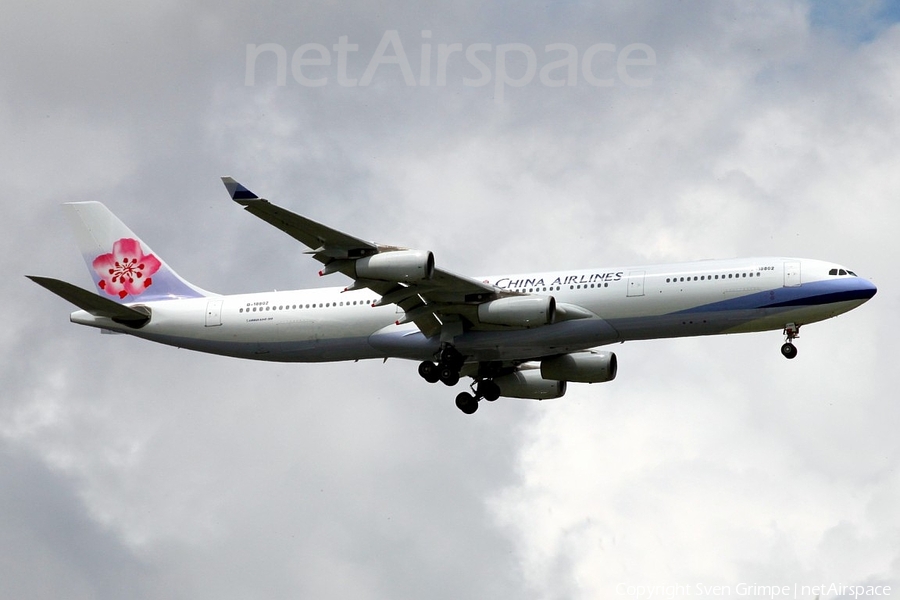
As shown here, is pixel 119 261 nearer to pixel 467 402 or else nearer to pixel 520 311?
pixel 467 402

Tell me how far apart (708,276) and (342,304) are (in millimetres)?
14416

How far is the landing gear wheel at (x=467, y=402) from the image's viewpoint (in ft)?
190

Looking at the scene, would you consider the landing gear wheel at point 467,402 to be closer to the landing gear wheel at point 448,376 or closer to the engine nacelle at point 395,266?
the landing gear wheel at point 448,376

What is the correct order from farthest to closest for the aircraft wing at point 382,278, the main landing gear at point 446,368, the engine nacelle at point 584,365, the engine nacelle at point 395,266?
the engine nacelle at point 584,365 < the main landing gear at point 446,368 < the engine nacelle at point 395,266 < the aircraft wing at point 382,278

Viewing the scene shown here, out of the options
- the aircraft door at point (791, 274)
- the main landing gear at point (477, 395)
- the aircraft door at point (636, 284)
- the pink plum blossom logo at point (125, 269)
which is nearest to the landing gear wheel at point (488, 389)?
the main landing gear at point (477, 395)

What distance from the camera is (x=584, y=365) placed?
55.4 meters

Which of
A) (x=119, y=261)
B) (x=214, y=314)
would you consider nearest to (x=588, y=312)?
(x=214, y=314)

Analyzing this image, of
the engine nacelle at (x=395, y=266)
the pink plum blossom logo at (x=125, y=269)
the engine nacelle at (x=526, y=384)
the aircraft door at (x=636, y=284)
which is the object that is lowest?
the engine nacelle at (x=526, y=384)

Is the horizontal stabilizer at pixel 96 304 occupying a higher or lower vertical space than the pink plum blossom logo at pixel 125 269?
lower

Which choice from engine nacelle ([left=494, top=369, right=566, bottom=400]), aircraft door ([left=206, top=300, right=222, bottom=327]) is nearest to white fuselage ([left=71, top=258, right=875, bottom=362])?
aircraft door ([left=206, top=300, right=222, bottom=327])

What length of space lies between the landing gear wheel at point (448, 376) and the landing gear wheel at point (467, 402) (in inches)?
213

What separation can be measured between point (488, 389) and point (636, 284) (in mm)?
10650

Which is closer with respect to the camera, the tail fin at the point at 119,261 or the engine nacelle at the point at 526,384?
the engine nacelle at the point at 526,384

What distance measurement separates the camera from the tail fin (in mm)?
59094
